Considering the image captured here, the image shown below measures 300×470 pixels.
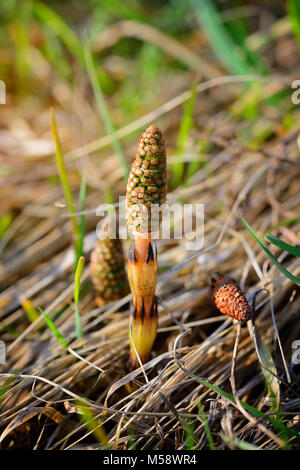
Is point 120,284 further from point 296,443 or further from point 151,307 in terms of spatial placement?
point 296,443

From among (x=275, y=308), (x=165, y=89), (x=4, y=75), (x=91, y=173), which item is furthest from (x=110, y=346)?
(x=4, y=75)
